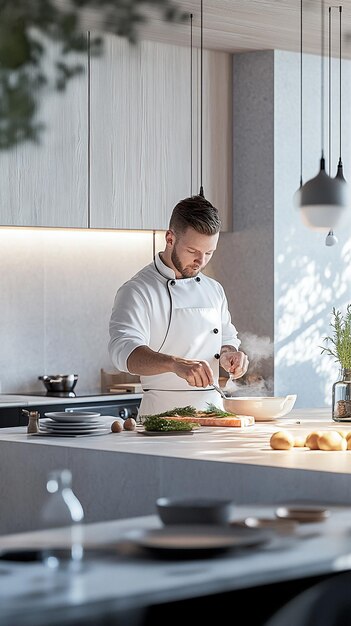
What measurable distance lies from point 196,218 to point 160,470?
4.94ft

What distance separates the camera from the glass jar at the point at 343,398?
13.9 feet

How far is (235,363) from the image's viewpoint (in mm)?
4551

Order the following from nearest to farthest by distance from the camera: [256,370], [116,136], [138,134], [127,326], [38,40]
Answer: [127,326]
[38,40]
[116,136]
[138,134]
[256,370]

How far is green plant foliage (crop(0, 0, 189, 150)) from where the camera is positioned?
363 centimetres

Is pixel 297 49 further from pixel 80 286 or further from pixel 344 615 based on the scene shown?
pixel 344 615

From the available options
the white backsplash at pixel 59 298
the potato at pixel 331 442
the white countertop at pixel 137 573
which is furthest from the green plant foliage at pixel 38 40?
the white countertop at pixel 137 573

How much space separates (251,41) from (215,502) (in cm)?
442

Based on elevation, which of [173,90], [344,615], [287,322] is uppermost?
[173,90]

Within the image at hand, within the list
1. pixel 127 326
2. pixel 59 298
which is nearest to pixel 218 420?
pixel 127 326

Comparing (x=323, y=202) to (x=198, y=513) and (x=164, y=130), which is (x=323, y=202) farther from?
(x=164, y=130)

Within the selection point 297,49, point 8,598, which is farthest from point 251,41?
point 8,598

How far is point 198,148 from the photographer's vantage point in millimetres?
6652

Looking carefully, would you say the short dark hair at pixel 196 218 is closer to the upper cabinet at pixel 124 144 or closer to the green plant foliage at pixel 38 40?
the green plant foliage at pixel 38 40

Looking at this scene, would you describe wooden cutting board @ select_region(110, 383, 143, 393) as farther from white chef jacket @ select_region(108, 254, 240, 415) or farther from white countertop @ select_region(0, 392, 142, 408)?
white chef jacket @ select_region(108, 254, 240, 415)
